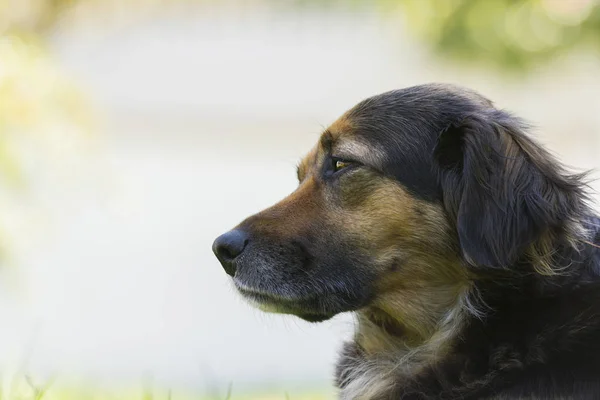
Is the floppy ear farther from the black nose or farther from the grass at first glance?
the grass

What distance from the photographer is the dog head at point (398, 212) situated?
3.19 m

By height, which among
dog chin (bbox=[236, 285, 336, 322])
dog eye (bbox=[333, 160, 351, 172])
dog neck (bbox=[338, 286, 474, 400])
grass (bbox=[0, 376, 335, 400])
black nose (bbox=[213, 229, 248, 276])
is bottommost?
grass (bbox=[0, 376, 335, 400])

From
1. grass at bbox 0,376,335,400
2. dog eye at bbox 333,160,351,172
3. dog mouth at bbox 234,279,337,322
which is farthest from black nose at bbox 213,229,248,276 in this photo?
grass at bbox 0,376,335,400

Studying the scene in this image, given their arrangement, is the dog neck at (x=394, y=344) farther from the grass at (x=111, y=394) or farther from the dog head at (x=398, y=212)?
the grass at (x=111, y=394)

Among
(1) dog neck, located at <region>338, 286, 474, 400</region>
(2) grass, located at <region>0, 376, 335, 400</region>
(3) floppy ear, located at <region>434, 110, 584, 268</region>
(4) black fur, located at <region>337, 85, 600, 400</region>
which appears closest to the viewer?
(4) black fur, located at <region>337, 85, 600, 400</region>

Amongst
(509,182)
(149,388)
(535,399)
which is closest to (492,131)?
(509,182)

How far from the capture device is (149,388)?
4027mm

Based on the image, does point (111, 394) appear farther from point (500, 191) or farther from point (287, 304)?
point (500, 191)

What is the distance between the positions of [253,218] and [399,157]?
2.04ft

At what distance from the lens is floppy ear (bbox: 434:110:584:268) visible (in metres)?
3.09

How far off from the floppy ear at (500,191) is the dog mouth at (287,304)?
63cm

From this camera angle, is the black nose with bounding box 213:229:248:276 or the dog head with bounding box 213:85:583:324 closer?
the dog head with bounding box 213:85:583:324

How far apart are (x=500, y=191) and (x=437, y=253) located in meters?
0.37

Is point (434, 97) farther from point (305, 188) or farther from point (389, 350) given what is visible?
point (389, 350)
